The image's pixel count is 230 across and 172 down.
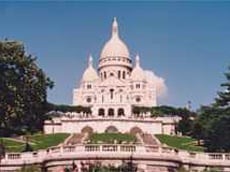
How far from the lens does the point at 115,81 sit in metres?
136

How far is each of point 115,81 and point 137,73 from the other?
1322 centimetres

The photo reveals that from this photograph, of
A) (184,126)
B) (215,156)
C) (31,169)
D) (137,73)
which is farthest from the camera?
(137,73)

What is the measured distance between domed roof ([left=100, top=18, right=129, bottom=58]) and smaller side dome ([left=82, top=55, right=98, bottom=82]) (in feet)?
11.7

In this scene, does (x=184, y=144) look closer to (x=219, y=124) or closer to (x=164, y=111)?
(x=219, y=124)

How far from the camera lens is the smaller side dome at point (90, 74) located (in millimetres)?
149125

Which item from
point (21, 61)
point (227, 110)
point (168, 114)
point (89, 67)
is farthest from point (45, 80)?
point (89, 67)

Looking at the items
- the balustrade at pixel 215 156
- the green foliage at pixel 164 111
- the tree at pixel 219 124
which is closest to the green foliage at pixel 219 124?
the tree at pixel 219 124

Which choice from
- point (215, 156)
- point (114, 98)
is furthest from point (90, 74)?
point (215, 156)

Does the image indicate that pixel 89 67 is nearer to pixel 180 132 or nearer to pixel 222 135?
pixel 180 132

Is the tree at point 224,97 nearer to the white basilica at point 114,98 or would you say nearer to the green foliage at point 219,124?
the green foliage at point 219,124

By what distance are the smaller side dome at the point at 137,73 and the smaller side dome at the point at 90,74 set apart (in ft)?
26.2

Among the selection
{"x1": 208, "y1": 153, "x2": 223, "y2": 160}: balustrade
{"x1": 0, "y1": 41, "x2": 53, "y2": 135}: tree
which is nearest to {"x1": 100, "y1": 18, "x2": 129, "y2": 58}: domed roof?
{"x1": 0, "y1": 41, "x2": 53, "y2": 135}: tree

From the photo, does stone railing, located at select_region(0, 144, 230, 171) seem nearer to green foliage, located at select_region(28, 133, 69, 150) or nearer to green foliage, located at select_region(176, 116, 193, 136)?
green foliage, located at select_region(28, 133, 69, 150)

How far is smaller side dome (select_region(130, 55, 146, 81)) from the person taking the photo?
14600 cm
